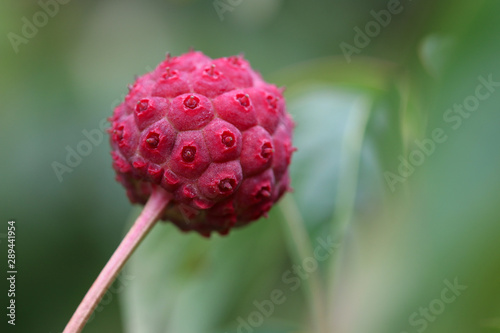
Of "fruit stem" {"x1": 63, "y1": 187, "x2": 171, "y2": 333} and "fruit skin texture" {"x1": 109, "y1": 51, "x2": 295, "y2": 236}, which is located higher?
"fruit skin texture" {"x1": 109, "y1": 51, "x2": 295, "y2": 236}

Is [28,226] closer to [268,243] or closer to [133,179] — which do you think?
[268,243]

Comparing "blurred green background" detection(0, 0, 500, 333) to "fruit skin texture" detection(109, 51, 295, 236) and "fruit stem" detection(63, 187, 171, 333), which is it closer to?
"fruit skin texture" detection(109, 51, 295, 236)

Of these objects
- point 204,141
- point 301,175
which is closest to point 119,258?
point 204,141

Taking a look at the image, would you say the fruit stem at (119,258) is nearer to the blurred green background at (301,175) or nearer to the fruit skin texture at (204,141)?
the fruit skin texture at (204,141)

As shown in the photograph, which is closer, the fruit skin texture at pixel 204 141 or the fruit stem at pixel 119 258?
the fruit stem at pixel 119 258

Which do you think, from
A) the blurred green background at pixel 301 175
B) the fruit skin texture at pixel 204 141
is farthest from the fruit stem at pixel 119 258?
the blurred green background at pixel 301 175

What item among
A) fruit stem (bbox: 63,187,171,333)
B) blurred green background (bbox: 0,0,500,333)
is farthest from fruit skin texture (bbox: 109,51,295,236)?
blurred green background (bbox: 0,0,500,333)

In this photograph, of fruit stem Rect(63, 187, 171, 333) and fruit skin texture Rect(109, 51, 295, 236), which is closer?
fruit stem Rect(63, 187, 171, 333)
